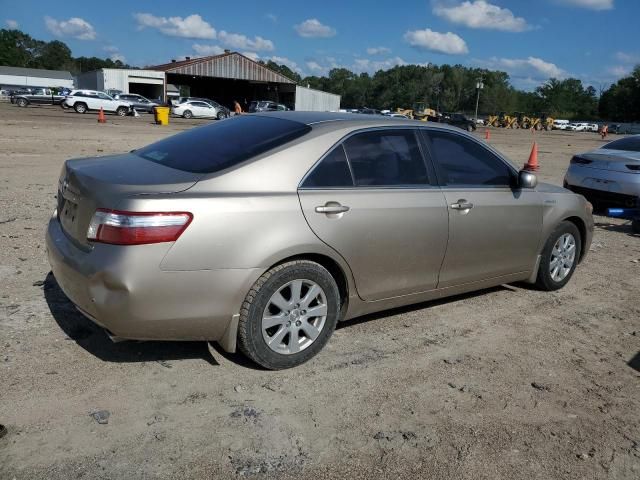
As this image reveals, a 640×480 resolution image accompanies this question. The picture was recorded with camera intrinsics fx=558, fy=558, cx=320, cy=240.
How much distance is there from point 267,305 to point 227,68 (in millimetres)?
61505

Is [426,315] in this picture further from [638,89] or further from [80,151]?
[638,89]

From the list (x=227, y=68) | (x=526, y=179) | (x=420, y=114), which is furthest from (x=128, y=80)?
(x=526, y=179)

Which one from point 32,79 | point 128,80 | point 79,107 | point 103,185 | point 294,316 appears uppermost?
point 32,79

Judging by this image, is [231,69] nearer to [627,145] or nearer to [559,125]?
[627,145]

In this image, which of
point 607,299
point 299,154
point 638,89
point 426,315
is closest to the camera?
point 299,154

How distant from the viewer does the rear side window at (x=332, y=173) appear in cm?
364

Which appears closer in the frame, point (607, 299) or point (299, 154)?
point (299, 154)

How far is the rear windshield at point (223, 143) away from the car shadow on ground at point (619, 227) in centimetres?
655

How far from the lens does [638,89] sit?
111 m

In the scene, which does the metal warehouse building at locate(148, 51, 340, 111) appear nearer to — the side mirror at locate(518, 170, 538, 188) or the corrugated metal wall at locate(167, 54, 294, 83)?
the corrugated metal wall at locate(167, 54, 294, 83)

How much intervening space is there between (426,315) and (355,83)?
148294 millimetres

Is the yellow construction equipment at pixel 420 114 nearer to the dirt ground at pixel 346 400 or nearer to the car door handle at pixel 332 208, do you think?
the dirt ground at pixel 346 400

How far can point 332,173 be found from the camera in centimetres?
374

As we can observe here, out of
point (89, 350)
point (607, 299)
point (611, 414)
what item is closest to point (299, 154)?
point (89, 350)
